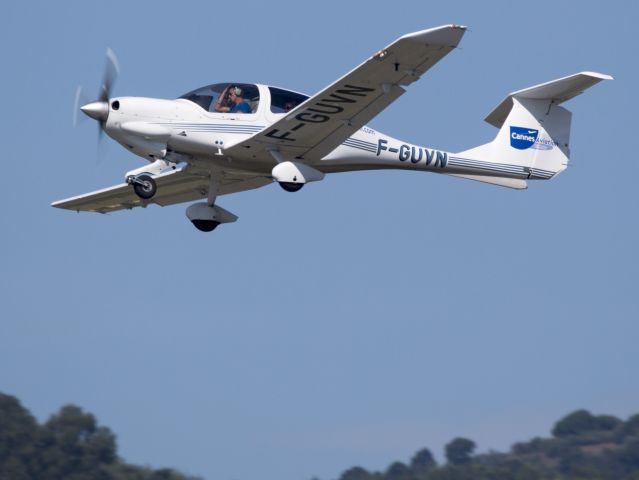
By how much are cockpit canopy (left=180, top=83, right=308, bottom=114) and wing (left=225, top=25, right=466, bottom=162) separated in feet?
1.92

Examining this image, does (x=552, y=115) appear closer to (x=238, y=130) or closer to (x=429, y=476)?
(x=238, y=130)

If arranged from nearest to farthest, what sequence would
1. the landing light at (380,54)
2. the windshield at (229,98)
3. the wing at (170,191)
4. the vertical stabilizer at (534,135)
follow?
1. the landing light at (380,54)
2. the windshield at (229,98)
3. the wing at (170,191)
4. the vertical stabilizer at (534,135)

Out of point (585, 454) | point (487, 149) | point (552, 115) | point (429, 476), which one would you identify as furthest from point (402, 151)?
point (585, 454)

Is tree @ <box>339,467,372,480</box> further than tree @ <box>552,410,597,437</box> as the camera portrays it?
No

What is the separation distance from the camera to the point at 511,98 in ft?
65.9

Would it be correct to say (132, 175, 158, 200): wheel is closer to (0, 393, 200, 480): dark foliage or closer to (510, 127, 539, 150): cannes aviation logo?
(510, 127, 539, 150): cannes aviation logo

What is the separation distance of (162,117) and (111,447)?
19957 mm

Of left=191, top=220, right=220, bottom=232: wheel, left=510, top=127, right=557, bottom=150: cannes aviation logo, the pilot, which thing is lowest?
left=191, top=220, right=220, bottom=232: wheel

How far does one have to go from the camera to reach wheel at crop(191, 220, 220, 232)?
1854 centimetres

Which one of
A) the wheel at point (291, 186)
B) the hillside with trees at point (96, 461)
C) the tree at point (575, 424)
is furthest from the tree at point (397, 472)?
the wheel at point (291, 186)

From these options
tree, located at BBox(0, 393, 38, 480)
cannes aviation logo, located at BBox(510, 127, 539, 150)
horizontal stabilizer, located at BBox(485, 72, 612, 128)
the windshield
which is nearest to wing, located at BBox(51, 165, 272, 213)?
the windshield

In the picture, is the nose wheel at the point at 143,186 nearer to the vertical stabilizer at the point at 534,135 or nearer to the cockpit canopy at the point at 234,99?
the cockpit canopy at the point at 234,99

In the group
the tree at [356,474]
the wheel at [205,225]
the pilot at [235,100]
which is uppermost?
the pilot at [235,100]

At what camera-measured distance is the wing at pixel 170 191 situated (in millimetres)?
18159
